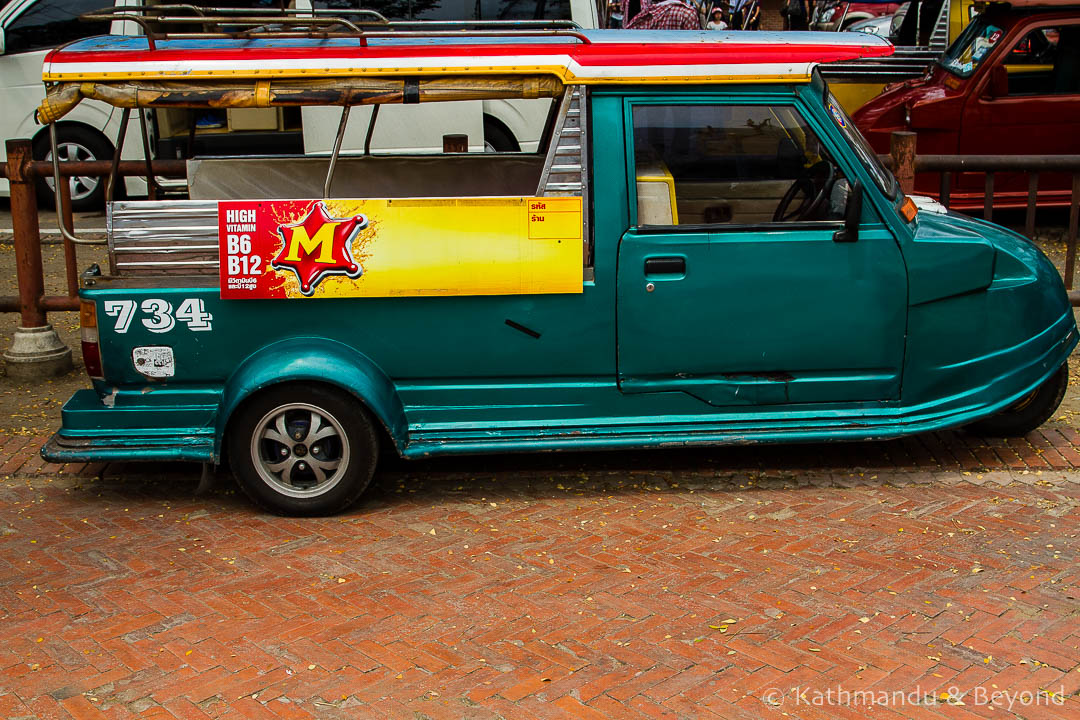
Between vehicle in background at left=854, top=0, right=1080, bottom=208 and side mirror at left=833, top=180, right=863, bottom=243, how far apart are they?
5.92 meters

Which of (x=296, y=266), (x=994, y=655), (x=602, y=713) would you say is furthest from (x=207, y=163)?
(x=994, y=655)

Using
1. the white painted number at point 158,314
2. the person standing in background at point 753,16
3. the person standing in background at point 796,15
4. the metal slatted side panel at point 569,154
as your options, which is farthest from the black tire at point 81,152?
the person standing in background at point 796,15

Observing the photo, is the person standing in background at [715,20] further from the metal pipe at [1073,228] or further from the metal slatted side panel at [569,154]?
the metal slatted side panel at [569,154]

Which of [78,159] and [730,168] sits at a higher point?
[78,159]

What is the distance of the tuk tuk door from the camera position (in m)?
5.07

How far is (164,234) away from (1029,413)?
4.39 metres

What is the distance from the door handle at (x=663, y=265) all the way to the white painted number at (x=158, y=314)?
84.3 inches

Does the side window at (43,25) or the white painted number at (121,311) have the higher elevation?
the side window at (43,25)

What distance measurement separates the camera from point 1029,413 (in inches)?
230

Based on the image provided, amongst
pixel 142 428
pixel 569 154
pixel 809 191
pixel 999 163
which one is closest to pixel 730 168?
pixel 809 191

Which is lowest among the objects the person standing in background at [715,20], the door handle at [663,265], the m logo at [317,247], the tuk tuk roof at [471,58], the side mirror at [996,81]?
the door handle at [663,265]

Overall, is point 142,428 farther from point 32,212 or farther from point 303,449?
point 32,212

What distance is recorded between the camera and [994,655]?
12.7ft

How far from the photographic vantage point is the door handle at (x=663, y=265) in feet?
16.6
